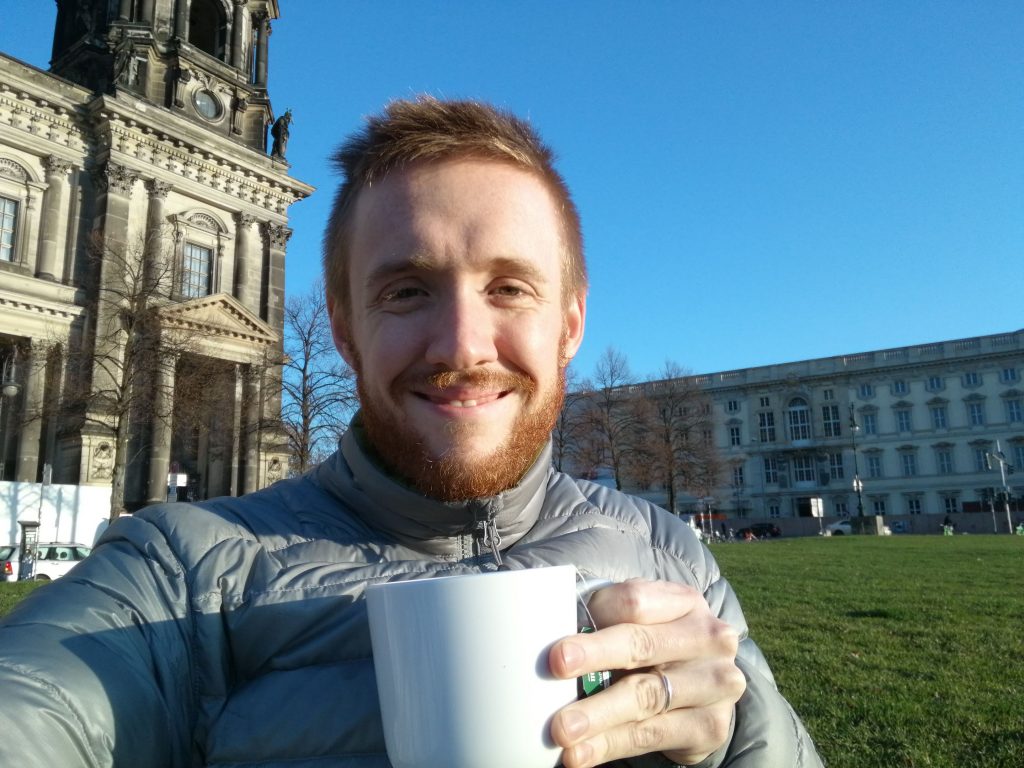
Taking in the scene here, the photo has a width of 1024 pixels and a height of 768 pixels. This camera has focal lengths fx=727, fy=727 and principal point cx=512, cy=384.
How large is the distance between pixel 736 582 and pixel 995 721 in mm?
8895

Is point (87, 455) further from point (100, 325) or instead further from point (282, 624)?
point (282, 624)

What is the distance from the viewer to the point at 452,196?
146 cm

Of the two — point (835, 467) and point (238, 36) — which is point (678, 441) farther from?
point (238, 36)

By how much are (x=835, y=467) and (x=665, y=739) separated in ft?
224

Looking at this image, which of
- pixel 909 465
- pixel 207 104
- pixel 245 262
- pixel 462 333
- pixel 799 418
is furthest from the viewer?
pixel 799 418

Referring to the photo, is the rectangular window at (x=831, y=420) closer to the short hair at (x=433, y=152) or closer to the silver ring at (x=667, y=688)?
the short hair at (x=433, y=152)

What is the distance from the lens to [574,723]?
33.5 inches

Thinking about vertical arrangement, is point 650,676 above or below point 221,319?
below

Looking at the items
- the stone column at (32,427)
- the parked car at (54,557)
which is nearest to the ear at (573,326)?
the parked car at (54,557)

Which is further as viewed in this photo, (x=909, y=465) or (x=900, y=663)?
(x=909, y=465)

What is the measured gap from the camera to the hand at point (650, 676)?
0.86m

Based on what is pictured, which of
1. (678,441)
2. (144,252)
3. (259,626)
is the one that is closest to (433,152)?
(259,626)

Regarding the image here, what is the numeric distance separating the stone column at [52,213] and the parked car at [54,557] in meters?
10.4

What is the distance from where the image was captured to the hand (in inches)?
33.8
